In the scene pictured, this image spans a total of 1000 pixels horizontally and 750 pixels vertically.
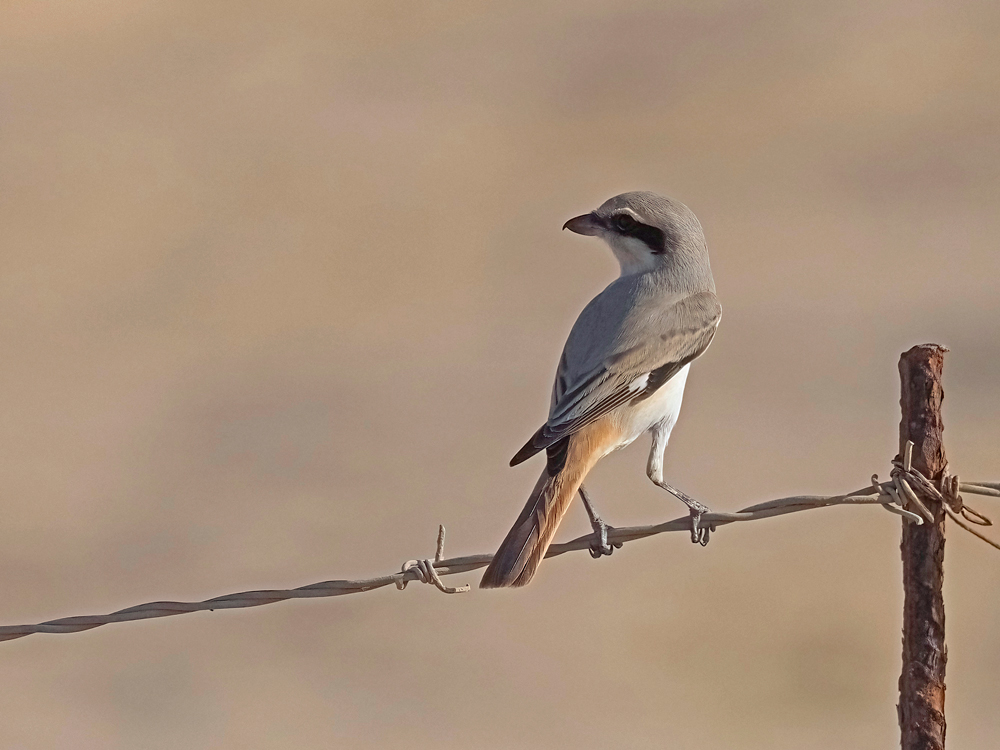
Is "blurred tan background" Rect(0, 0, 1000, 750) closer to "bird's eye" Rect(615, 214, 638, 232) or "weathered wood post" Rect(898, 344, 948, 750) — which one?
"bird's eye" Rect(615, 214, 638, 232)

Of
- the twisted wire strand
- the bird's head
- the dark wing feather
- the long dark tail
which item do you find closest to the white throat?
the bird's head

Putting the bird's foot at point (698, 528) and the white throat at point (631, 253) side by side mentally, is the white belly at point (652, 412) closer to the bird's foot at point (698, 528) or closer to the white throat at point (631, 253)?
the bird's foot at point (698, 528)

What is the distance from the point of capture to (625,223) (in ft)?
21.4

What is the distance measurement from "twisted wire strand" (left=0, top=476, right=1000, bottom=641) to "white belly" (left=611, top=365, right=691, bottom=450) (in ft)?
3.28

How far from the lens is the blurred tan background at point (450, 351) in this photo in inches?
411

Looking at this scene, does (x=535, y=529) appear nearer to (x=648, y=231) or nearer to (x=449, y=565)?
(x=449, y=565)

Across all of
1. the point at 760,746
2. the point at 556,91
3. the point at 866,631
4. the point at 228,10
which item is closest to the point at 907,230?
the point at 556,91

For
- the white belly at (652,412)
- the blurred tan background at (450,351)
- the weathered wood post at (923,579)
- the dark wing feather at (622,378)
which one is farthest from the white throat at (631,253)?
the blurred tan background at (450,351)

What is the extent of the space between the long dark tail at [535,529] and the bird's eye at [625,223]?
1471 mm

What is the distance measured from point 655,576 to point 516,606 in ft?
4.20

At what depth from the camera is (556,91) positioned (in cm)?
2897

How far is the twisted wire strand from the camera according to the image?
167 inches

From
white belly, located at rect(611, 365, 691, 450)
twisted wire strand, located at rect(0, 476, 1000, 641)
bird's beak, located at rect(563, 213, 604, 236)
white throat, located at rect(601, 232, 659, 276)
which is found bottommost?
twisted wire strand, located at rect(0, 476, 1000, 641)

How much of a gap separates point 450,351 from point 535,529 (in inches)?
476
